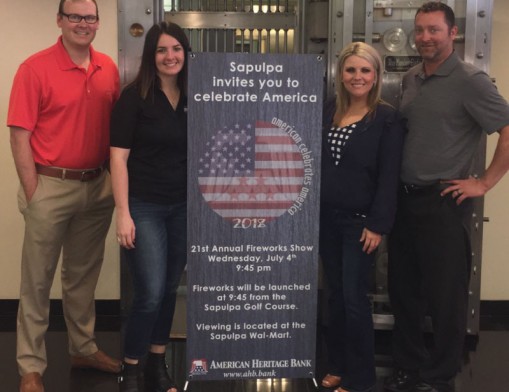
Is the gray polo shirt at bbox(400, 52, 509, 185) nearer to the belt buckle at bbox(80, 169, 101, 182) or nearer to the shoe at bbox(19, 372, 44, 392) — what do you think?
the belt buckle at bbox(80, 169, 101, 182)

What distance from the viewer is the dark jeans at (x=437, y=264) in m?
2.80

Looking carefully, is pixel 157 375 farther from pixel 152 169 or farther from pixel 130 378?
pixel 152 169

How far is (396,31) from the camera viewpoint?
11.3ft

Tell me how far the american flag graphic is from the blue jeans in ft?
0.86

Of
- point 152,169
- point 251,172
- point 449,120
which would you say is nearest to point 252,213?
point 251,172

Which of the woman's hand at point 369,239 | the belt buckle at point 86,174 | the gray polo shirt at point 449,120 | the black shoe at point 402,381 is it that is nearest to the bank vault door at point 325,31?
the black shoe at point 402,381

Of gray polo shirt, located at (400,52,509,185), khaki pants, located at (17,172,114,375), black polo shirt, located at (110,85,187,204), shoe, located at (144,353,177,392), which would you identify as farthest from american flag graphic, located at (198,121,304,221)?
shoe, located at (144,353,177,392)

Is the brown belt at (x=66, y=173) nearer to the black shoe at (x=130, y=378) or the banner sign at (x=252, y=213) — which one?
the banner sign at (x=252, y=213)

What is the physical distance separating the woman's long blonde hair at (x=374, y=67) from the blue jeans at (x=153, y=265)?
77 centimetres

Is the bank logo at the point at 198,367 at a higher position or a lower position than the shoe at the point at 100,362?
higher

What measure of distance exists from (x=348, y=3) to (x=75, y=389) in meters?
2.33

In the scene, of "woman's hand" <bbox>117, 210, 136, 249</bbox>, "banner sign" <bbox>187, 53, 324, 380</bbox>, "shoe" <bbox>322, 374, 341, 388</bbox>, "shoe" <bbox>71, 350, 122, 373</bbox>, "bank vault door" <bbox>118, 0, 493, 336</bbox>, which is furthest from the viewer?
"bank vault door" <bbox>118, 0, 493, 336</bbox>

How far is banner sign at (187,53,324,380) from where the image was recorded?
2469 mm

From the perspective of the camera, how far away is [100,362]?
318 cm
